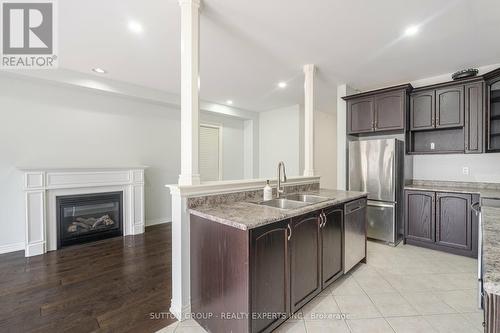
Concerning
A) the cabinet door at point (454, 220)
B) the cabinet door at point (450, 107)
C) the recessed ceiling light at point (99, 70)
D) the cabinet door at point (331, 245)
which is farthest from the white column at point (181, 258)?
the cabinet door at point (450, 107)

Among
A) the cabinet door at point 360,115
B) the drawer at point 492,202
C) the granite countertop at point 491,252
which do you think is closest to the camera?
the granite countertop at point 491,252

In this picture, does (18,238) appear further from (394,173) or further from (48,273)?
(394,173)

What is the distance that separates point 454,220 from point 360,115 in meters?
2.00

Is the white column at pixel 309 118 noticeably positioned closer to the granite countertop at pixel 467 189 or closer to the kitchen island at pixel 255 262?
the kitchen island at pixel 255 262

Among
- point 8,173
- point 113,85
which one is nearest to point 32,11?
point 113,85

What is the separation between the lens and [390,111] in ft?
11.8

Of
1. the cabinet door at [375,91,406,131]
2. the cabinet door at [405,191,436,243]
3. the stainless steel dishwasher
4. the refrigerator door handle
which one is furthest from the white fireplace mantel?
the cabinet door at [405,191,436,243]

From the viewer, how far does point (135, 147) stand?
4.33 meters

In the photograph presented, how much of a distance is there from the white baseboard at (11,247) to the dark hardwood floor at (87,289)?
0.13 m

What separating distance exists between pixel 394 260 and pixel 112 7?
4173 millimetres

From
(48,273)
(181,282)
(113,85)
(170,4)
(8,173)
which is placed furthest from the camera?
(113,85)

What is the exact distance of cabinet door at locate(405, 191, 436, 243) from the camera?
10.6 feet

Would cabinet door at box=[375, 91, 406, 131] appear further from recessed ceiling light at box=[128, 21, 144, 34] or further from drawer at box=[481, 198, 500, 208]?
recessed ceiling light at box=[128, 21, 144, 34]

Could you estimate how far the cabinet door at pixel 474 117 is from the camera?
3.04m
